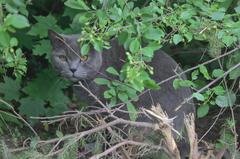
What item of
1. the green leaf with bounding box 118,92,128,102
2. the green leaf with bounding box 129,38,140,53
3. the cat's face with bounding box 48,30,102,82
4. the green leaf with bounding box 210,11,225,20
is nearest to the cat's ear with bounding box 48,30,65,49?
the cat's face with bounding box 48,30,102,82

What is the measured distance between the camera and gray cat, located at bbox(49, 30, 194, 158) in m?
3.74

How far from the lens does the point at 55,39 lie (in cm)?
379

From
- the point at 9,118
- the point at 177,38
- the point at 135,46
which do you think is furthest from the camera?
the point at 9,118

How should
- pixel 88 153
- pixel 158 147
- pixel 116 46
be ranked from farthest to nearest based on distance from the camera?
pixel 116 46, pixel 88 153, pixel 158 147

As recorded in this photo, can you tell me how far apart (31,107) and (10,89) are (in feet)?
0.83

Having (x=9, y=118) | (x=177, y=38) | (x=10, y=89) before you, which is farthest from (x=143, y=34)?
(x=10, y=89)

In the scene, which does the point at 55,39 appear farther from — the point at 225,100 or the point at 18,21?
the point at 18,21

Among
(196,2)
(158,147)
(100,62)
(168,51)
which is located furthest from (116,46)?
(158,147)

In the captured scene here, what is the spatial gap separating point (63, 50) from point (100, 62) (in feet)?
0.80

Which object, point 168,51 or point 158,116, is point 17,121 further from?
point 158,116

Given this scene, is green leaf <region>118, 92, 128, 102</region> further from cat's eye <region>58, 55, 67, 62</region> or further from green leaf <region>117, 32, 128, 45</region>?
cat's eye <region>58, 55, 67, 62</region>

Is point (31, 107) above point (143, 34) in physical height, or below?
below

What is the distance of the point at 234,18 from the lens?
140 inches

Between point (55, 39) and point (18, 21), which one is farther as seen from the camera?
point (55, 39)
